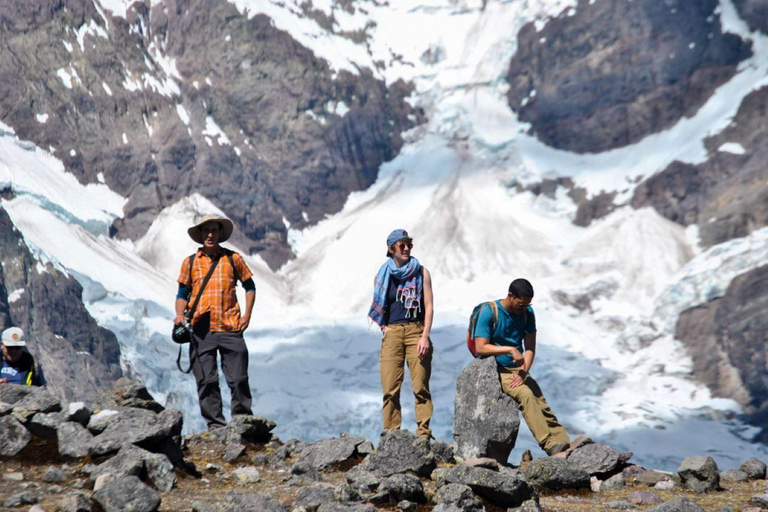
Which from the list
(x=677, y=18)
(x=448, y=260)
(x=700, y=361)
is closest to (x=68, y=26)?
(x=448, y=260)

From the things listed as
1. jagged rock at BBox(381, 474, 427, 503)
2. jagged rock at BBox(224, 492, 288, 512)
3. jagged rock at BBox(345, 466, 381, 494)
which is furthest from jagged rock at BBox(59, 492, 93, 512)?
jagged rock at BBox(381, 474, 427, 503)

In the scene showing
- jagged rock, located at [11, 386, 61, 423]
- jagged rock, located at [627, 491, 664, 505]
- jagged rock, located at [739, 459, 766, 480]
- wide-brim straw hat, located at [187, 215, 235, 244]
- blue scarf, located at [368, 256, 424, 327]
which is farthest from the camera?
wide-brim straw hat, located at [187, 215, 235, 244]

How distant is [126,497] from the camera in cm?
526

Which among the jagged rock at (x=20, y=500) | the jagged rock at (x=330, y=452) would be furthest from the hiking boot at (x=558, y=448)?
the jagged rock at (x=20, y=500)

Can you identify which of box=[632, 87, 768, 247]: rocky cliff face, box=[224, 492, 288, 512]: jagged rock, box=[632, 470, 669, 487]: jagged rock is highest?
box=[632, 87, 768, 247]: rocky cliff face

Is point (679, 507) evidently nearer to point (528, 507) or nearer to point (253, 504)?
point (528, 507)

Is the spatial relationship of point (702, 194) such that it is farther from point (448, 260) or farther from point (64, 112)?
point (64, 112)

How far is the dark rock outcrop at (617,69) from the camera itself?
93.6 metres

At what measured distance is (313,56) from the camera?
105 m

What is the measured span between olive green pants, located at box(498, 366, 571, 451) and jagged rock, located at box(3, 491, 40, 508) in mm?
4160

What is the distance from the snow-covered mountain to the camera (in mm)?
68688

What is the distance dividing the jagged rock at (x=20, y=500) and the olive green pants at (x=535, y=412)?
13.6ft

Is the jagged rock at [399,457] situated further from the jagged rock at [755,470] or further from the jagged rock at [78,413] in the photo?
the jagged rock at [755,470]

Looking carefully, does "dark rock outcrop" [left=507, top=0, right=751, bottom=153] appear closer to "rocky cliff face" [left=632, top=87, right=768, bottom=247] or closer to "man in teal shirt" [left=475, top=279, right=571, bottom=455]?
"rocky cliff face" [left=632, top=87, right=768, bottom=247]
